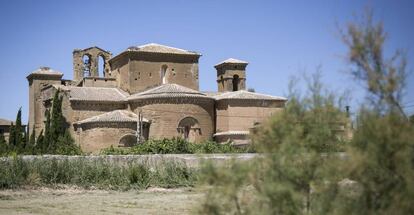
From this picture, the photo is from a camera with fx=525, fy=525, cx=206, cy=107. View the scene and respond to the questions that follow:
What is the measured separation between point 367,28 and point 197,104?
25683 mm

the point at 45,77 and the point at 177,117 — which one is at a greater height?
the point at 45,77

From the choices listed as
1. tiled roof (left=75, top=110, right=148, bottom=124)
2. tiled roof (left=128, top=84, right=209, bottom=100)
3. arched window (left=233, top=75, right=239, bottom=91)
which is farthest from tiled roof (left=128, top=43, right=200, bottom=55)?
arched window (left=233, top=75, right=239, bottom=91)

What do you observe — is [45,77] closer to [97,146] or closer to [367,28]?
[97,146]

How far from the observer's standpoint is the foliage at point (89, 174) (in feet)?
59.9

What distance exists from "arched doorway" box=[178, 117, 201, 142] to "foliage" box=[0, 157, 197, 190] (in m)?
11.2

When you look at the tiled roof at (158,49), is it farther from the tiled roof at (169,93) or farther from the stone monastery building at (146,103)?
the tiled roof at (169,93)

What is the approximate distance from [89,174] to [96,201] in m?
4.38

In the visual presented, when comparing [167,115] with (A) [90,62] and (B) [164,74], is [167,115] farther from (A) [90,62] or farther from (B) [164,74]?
(A) [90,62]

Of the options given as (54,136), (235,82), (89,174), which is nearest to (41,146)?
(54,136)

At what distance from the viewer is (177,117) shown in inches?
1224

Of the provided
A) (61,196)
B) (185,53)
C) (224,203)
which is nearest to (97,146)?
(185,53)

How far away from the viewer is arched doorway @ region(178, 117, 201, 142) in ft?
103

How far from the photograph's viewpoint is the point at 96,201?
15.0 m

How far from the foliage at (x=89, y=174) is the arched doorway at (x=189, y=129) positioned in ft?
36.6
